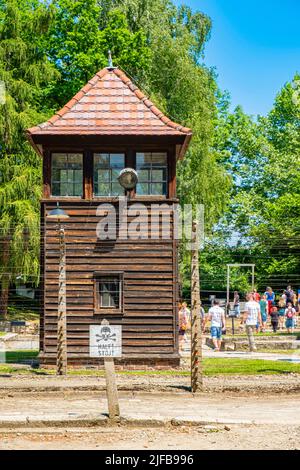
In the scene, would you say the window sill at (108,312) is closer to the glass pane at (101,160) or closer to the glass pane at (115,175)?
the glass pane at (115,175)

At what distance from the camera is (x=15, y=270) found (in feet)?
134

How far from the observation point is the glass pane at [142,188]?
2555 cm

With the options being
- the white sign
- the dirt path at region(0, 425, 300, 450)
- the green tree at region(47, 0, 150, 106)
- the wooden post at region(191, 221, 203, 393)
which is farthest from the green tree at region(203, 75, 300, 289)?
the dirt path at region(0, 425, 300, 450)

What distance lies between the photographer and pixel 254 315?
30281 millimetres

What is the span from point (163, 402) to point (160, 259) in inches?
282

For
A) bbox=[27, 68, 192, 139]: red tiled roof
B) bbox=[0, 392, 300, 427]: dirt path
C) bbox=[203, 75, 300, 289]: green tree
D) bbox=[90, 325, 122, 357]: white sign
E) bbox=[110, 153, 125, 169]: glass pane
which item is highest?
bbox=[203, 75, 300, 289]: green tree

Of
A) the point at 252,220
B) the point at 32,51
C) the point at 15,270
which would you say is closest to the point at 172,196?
the point at 15,270

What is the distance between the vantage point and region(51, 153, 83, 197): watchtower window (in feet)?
84.1

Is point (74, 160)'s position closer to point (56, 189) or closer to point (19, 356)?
point (56, 189)

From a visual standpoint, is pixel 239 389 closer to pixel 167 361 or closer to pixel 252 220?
pixel 167 361

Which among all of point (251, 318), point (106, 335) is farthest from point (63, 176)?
point (106, 335)

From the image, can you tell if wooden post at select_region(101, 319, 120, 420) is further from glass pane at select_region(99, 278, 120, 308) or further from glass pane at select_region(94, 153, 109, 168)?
glass pane at select_region(94, 153, 109, 168)

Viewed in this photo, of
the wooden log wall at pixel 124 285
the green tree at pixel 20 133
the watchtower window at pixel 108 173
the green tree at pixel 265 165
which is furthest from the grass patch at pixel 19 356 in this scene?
the green tree at pixel 265 165

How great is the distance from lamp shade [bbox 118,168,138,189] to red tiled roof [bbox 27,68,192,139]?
94 centimetres
